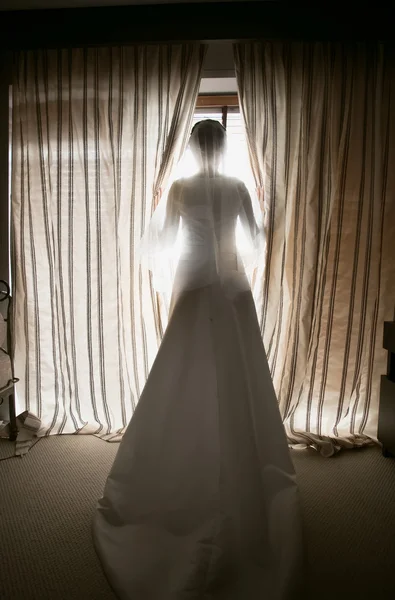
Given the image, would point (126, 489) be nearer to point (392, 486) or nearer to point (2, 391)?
point (2, 391)

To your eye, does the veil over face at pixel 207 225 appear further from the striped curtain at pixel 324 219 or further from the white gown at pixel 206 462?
the striped curtain at pixel 324 219

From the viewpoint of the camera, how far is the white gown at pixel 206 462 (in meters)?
1.06

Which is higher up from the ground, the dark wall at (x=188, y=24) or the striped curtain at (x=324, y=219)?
the dark wall at (x=188, y=24)

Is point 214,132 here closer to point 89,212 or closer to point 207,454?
point 89,212

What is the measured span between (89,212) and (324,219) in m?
1.20

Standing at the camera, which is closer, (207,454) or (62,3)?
(207,454)

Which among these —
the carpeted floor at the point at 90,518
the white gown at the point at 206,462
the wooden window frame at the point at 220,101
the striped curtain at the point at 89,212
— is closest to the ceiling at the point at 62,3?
the striped curtain at the point at 89,212

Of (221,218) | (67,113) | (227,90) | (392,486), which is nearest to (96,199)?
(67,113)

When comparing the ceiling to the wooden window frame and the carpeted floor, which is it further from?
the carpeted floor

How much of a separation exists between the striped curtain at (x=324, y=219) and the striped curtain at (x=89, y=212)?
434mm

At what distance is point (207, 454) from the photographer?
1.30m

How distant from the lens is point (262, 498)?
3.95ft

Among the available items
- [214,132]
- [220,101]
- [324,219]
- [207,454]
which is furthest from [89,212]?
[207,454]

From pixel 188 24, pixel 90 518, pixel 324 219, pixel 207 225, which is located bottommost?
pixel 90 518
